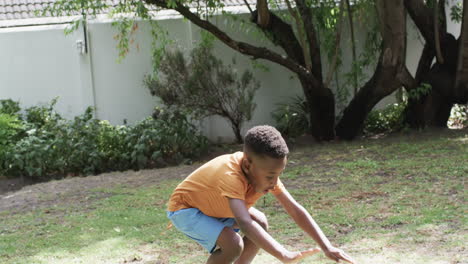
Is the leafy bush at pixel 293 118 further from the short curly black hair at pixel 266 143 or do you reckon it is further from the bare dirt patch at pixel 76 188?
the short curly black hair at pixel 266 143

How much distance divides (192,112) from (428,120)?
13.5 ft

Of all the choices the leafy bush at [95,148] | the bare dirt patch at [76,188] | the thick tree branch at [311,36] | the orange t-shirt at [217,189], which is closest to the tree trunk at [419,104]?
the thick tree branch at [311,36]

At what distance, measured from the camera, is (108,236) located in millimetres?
5492

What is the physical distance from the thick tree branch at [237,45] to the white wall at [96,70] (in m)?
1.43

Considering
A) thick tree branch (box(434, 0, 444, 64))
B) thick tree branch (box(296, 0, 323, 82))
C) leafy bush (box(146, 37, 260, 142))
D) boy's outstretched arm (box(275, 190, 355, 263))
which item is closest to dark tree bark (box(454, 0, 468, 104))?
thick tree branch (box(434, 0, 444, 64))

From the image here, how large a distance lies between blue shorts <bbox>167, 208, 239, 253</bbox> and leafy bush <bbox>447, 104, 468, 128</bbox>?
852 centimetres

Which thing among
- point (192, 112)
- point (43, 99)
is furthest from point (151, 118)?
point (43, 99)

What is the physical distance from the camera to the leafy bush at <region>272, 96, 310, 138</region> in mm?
10539

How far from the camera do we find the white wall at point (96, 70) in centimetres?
1090

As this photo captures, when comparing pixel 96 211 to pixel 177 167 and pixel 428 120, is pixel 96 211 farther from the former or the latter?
pixel 428 120

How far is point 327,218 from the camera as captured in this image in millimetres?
5590

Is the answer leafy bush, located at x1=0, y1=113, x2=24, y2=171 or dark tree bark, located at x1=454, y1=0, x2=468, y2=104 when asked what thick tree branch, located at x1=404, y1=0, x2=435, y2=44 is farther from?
leafy bush, located at x1=0, y1=113, x2=24, y2=171

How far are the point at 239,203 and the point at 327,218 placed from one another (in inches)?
99.2

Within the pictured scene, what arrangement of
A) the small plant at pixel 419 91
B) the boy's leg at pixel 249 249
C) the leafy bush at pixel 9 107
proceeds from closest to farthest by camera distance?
the boy's leg at pixel 249 249 → the small plant at pixel 419 91 → the leafy bush at pixel 9 107
